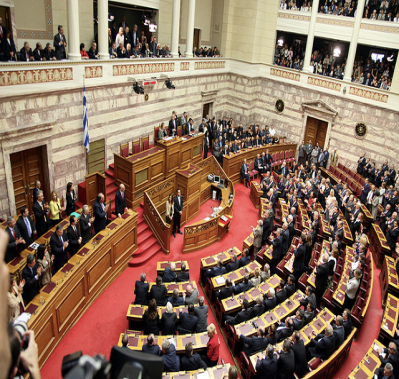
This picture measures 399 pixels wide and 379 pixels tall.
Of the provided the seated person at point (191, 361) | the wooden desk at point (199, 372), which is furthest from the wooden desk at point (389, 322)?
the seated person at point (191, 361)

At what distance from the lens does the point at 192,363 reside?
6953 millimetres

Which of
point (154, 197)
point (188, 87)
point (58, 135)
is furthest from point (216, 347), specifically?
point (188, 87)

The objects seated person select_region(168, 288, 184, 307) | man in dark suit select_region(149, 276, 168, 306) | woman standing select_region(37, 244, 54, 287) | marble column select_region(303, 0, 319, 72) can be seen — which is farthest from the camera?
marble column select_region(303, 0, 319, 72)

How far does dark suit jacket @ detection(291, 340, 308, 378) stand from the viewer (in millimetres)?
7031

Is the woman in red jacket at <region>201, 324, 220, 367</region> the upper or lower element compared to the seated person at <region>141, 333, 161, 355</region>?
lower

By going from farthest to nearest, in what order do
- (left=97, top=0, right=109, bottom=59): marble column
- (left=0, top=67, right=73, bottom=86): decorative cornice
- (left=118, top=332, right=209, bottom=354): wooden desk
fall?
1. (left=97, top=0, right=109, bottom=59): marble column
2. (left=0, top=67, right=73, bottom=86): decorative cornice
3. (left=118, top=332, right=209, bottom=354): wooden desk

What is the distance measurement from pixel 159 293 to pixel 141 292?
1.43 feet

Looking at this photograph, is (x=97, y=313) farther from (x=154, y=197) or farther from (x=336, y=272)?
(x=336, y=272)

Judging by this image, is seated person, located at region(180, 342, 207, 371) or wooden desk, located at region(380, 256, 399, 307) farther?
wooden desk, located at region(380, 256, 399, 307)

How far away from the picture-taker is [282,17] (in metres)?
19.5

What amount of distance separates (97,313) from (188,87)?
1194 cm

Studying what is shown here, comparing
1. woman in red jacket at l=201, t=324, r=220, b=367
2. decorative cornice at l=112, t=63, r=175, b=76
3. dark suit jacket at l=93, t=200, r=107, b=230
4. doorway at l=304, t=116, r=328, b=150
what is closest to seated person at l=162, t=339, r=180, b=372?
woman in red jacket at l=201, t=324, r=220, b=367

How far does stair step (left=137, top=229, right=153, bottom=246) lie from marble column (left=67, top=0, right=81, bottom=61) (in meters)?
5.99

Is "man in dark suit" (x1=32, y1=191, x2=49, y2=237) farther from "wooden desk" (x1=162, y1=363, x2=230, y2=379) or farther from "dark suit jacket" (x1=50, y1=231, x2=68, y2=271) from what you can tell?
"wooden desk" (x1=162, y1=363, x2=230, y2=379)
